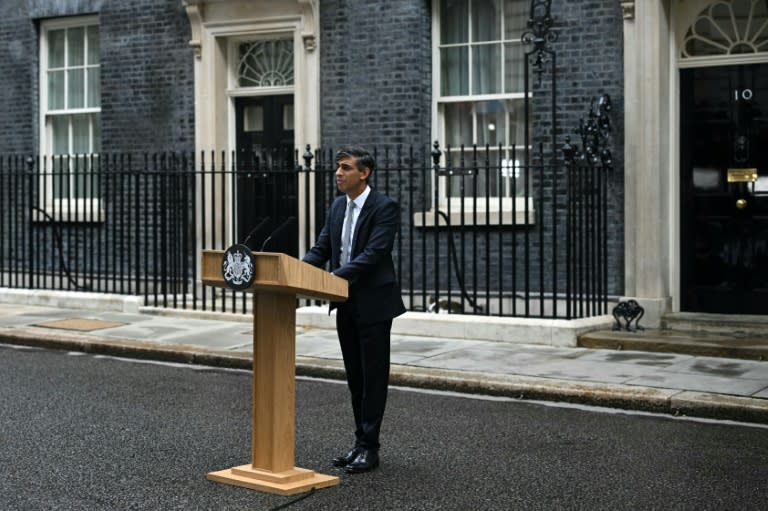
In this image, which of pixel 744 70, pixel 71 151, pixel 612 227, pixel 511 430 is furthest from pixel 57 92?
pixel 511 430

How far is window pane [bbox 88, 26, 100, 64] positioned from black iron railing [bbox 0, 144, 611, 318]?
4.86ft

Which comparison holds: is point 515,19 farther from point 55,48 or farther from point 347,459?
point 347,459

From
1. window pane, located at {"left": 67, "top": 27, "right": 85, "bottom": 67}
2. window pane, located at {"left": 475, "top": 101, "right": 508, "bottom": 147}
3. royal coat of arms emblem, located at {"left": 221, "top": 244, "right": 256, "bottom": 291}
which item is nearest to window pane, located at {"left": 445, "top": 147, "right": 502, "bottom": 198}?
window pane, located at {"left": 475, "top": 101, "right": 508, "bottom": 147}

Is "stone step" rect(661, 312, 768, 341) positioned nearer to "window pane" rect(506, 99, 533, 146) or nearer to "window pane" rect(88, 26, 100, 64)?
"window pane" rect(506, 99, 533, 146)

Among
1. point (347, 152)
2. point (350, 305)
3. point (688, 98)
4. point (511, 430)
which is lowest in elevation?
point (511, 430)

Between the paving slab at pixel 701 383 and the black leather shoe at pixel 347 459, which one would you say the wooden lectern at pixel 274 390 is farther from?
the paving slab at pixel 701 383

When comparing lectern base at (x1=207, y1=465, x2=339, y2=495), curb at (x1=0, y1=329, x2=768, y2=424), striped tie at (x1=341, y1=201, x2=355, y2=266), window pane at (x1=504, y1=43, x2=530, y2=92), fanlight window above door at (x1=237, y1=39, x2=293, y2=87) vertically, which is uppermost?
fanlight window above door at (x1=237, y1=39, x2=293, y2=87)

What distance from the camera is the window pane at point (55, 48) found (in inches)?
659

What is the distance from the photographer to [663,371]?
967cm

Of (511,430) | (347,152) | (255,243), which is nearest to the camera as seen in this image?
(255,243)

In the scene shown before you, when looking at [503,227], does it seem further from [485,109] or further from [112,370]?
[112,370]

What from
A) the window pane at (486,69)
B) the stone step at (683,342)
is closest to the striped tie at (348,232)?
the stone step at (683,342)

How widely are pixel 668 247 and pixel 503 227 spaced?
179cm

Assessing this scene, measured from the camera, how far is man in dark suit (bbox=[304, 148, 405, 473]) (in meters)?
6.50
